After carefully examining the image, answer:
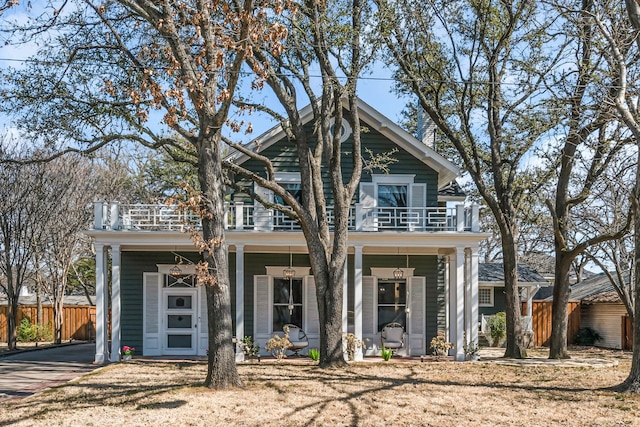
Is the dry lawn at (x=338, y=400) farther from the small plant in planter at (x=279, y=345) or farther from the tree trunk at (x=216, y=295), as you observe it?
the small plant in planter at (x=279, y=345)

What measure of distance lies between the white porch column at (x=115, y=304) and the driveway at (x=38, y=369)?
26.7 inches

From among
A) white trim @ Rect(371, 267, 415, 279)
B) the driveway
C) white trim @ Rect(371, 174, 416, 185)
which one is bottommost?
the driveway

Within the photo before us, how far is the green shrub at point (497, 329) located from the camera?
2415cm

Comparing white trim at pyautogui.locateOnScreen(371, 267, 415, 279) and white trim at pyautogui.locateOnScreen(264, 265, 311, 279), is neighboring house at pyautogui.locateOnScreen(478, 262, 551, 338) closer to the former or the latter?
white trim at pyautogui.locateOnScreen(371, 267, 415, 279)

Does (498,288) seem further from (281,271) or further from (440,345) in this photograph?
(281,271)

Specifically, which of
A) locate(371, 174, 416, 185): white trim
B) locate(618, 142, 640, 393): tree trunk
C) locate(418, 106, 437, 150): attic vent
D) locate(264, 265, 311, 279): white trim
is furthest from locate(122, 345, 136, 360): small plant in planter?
locate(618, 142, 640, 393): tree trunk

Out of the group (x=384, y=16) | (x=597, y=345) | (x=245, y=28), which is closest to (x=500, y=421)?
(x=245, y=28)

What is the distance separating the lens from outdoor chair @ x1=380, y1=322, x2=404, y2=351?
59.3 feet

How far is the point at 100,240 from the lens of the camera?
1650cm

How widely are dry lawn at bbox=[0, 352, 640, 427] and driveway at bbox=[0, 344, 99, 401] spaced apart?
70 cm

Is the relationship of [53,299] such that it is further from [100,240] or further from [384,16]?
[384,16]

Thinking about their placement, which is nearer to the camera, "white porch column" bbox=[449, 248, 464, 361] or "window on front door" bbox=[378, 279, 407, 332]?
"white porch column" bbox=[449, 248, 464, 361]

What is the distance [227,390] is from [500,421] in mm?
4584

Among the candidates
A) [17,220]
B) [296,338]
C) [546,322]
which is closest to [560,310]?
[296,338]
